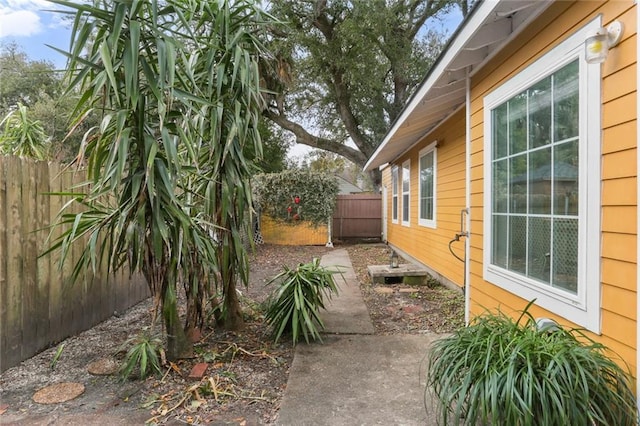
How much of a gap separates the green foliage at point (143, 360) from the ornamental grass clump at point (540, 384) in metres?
2.03

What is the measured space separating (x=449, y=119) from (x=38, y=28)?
561 centimetres

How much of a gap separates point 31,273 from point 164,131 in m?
1.70

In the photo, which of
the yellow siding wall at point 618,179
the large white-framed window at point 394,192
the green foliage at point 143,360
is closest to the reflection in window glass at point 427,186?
the large white-framed window at point 394,192

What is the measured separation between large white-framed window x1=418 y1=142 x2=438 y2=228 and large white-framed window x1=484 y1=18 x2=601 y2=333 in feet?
10.2

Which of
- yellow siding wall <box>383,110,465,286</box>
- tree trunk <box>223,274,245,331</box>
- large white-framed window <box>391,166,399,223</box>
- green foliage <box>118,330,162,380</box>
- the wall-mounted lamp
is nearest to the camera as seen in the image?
the wall-mounted lamp

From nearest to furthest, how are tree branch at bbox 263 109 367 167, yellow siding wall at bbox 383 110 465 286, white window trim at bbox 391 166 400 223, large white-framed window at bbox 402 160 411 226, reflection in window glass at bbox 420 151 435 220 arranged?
yellow siding wall at bbox 383 110 465 286
reflection in window glass at bbox 420 151 435 220
large white-framed window at bbox 402 160 411 226
white window trim at bbox 391 166 400 223
tree branch at bbox 263 109 367 167

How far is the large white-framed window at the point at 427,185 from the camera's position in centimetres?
613

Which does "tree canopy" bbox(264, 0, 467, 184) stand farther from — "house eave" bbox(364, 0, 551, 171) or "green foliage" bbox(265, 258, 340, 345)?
"green foliage" bbox(265, 258, 340, 345)

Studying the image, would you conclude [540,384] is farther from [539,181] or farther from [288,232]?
[288,232]

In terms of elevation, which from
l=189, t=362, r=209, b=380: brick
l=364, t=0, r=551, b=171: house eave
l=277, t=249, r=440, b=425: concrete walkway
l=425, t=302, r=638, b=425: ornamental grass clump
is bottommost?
l=277, t=249, r=440, b=425: concrete walkway

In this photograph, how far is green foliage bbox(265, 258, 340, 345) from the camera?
3344 millimetres

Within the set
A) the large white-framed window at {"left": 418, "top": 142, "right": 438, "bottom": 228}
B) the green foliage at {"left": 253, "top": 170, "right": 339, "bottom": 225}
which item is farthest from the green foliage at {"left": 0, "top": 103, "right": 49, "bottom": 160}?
the green foliage at {"left": 253, "top": 170, "right": 339, "bottom": 225}

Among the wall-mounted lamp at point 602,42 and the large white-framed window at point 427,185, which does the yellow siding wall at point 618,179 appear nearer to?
the wall-mounted lamp at point 602,42

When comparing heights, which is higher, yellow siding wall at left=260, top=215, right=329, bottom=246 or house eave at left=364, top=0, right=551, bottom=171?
house eave at left=364, top=0, right=551, bottom=171
